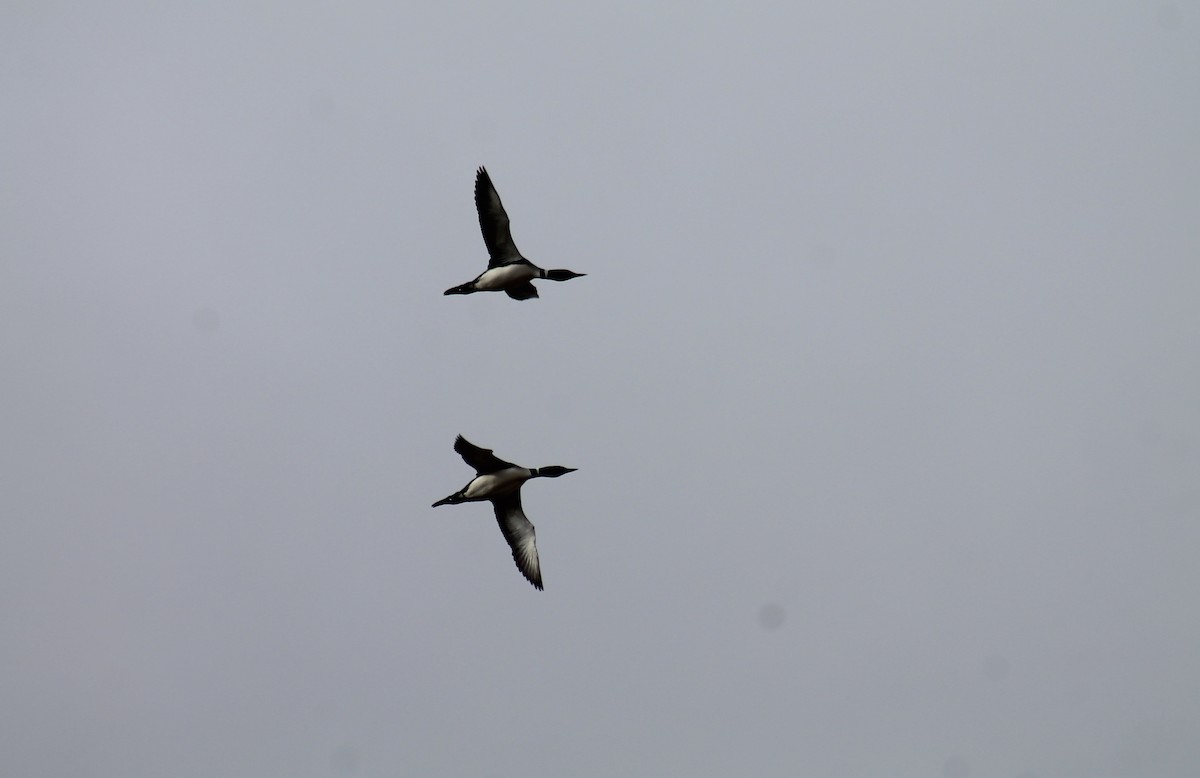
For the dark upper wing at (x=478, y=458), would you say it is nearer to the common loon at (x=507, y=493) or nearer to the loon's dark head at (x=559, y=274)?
the common loon at (x=507, y=493)

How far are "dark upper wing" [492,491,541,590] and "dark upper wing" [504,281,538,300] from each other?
279 inches

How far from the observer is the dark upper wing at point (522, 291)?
47.1 m

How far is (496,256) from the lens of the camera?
4666cm

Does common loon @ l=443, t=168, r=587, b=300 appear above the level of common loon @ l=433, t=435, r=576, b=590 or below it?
above

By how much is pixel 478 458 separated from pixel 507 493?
2454 mm

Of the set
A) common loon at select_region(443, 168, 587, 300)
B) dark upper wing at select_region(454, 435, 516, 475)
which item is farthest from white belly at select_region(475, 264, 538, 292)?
dark upper wing at select_region(454, 435, 516, 475)

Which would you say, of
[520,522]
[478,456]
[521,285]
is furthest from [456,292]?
[520,522]

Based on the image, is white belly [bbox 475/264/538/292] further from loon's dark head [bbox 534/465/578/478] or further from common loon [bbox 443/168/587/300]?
loon's dark head [bbox 534/465/578/478]

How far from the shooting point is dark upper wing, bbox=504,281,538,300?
4709cm

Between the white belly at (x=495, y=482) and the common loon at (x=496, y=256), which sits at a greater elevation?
the common loon at (x=496, y=256)

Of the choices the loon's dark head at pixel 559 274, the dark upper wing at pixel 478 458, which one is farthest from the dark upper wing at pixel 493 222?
the dark upper wing at pixel 478 458

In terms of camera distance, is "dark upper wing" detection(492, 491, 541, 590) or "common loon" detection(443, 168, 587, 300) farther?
"dark upper wing" detection(492, 491, 541, 590)

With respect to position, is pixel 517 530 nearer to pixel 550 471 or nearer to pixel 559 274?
pixel 550 471

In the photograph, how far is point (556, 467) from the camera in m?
47.9
